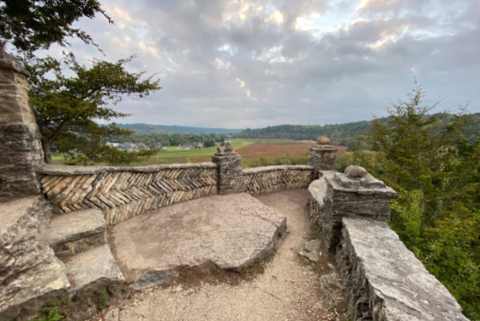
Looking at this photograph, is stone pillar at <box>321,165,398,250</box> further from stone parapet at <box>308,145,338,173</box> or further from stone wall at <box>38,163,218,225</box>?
stone parapet at <box>308,145,338,173</box>

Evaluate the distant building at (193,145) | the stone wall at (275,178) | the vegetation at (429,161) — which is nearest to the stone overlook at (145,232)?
the stone wall at (275,178)

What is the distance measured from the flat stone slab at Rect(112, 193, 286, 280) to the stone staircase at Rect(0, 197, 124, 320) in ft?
1.40

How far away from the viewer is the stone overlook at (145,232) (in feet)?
6.26

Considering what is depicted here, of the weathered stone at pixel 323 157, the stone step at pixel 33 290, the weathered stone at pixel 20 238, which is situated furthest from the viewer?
the weathered stone at pixel 323 157

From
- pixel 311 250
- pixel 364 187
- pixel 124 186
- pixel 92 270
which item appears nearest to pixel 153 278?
pixel 92 270

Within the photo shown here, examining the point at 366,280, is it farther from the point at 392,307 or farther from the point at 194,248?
the point at 194,248

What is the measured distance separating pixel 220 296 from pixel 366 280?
1806 millimetres

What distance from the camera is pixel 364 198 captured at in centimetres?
290

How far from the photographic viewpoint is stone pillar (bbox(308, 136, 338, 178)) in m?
7.34

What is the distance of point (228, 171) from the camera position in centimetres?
573

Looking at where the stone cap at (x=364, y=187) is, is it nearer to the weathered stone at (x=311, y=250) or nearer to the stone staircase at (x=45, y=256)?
the weathered stone at (x=311, y=250)

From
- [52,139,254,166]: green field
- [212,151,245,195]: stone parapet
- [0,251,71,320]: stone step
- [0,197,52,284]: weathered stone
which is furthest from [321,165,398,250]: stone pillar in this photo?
[52,139,254,166]: green field

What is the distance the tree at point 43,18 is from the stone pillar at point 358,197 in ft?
24.3

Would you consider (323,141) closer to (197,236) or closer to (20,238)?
(197,236)
